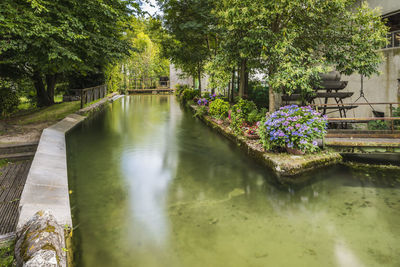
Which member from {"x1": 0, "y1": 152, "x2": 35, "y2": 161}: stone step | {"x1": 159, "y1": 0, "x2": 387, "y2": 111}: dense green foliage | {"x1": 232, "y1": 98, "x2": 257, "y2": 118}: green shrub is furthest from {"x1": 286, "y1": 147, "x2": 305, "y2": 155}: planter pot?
{"x1": 0, "y1": 152, "x2": 35, "y2": 161}: stone step

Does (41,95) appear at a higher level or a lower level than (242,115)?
higher

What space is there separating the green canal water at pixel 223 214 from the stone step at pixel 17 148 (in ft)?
3.76

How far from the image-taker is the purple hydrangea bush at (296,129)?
574cm

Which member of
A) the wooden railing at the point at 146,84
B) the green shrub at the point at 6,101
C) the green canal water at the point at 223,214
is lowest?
the green canal water at the point at 223,214

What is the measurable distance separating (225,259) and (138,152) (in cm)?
515

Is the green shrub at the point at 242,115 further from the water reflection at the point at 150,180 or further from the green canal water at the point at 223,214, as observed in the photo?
the water reflection at the point at 150,180

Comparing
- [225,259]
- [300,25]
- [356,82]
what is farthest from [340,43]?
[225,259]

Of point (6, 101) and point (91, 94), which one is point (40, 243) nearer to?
point (6, 101)

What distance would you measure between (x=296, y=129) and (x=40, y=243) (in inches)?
196

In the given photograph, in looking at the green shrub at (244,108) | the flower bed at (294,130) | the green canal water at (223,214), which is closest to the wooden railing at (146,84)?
the green shrub at (244,108)

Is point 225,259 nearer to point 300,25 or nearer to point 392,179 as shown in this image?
point 392,179

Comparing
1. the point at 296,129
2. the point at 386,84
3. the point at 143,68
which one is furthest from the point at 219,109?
the point at 143,68

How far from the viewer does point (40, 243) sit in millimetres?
2504

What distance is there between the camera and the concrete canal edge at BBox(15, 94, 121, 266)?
2.42m
